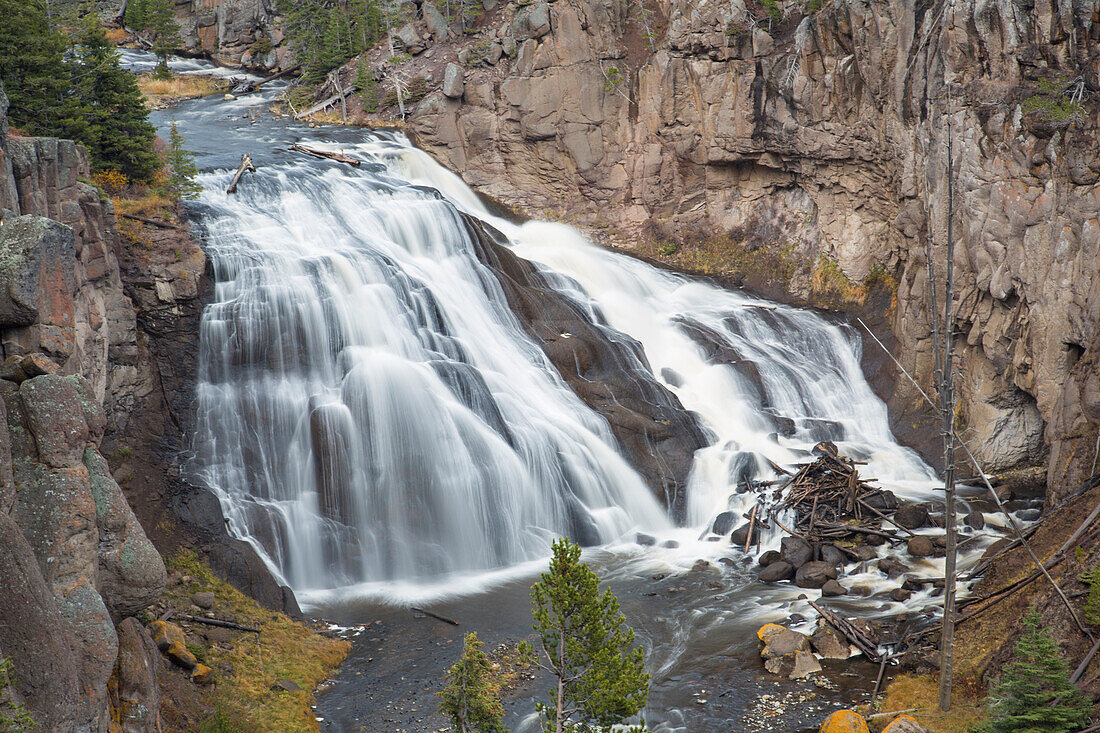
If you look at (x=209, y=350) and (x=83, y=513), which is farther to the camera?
(x=209, y=350)

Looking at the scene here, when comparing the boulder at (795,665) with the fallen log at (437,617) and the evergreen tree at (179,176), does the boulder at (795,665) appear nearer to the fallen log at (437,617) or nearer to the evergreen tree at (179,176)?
the fallen log at (437,617)

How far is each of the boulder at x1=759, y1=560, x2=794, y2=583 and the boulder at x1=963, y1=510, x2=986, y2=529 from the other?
5.00 m

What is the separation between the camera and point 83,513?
11008 millimetres

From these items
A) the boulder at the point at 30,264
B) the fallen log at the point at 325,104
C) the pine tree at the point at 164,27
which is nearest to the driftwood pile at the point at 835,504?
the boulder at the point at 30,264

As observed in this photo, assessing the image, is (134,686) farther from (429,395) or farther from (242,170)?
(242,170)

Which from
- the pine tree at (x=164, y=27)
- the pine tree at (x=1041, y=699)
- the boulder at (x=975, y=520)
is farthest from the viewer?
the pine tree at (x=164, y=27)

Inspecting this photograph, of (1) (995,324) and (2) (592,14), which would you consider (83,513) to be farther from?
(2) (592,14)

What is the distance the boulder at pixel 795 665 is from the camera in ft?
47.4

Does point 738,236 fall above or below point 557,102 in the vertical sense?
below

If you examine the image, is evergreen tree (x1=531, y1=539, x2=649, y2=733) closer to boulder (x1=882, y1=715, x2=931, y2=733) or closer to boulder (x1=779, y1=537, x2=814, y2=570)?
boulder (x1=882, y1=715, x2=931, y2=733)

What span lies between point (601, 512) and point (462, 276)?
943 centimetres

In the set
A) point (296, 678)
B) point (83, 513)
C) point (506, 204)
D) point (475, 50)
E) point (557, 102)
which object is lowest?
point (296, 678)

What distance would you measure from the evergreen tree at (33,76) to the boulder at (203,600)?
13915 mm

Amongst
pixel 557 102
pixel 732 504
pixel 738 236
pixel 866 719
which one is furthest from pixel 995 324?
pixel 557 102
